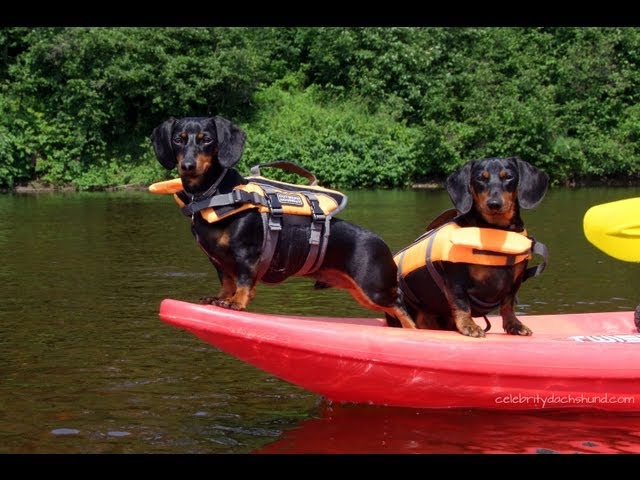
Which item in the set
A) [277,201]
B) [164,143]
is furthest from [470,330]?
[164,143]

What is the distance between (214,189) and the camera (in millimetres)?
5551

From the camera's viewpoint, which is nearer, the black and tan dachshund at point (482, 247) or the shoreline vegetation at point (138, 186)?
the black and tan dachshund at point (482, 247)

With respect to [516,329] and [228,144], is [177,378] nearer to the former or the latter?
[228,144]

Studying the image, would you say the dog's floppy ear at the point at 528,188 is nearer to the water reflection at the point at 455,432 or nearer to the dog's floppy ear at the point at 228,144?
the water reflection at the point at 455,432

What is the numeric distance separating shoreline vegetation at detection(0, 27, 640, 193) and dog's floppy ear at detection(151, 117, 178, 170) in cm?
2123

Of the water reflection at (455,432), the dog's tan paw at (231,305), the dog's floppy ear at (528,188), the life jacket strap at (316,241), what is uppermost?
the dog's floppy ear at (528,188)

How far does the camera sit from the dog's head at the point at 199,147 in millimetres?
5441

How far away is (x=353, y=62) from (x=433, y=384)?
85.1 feet

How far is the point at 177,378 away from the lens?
677cm

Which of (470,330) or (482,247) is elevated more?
(482,247)

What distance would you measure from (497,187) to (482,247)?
36 centimetres

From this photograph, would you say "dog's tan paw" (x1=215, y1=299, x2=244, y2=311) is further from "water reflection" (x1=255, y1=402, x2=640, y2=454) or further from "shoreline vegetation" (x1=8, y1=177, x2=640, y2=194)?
"shoreline vegetation" (x1=8, y1=177, x2=640, y2=194)

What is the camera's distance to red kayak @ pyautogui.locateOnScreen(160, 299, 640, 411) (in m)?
5.64

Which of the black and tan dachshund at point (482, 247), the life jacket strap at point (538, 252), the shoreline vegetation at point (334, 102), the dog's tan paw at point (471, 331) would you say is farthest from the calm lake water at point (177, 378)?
the shoreline vegetation at point (334, 102)
